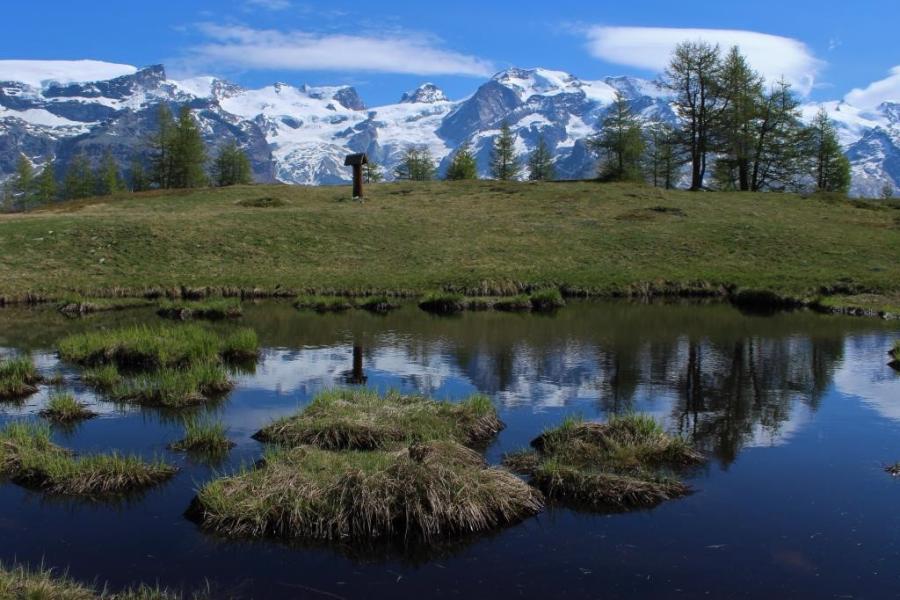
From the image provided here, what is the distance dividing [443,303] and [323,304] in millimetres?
6061

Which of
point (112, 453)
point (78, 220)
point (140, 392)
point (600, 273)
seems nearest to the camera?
point (112, 453)

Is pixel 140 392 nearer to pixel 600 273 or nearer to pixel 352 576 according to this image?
pixel 352 576

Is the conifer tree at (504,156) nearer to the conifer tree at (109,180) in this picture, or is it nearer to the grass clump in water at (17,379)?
the conifer tree at (109,180)

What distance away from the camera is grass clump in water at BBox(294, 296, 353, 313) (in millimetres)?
38969

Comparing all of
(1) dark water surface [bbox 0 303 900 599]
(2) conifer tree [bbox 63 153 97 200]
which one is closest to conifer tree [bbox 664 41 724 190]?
(1) dark water surface [bbox 0 303 900 599]

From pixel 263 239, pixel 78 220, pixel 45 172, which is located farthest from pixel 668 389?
pixel 45 172

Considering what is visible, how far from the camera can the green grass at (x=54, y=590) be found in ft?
29.4

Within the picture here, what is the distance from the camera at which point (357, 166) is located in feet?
231

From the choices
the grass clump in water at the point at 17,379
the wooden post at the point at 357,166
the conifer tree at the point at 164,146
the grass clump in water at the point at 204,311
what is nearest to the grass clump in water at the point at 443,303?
the grass clump in water at the point at 204,311

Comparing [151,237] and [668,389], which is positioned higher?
[151,237]

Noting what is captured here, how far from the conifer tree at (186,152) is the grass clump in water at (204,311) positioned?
7607cm

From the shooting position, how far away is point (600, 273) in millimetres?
47812

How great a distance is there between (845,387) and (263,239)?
40107mm

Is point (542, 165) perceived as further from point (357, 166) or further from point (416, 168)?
point (357, 166)
